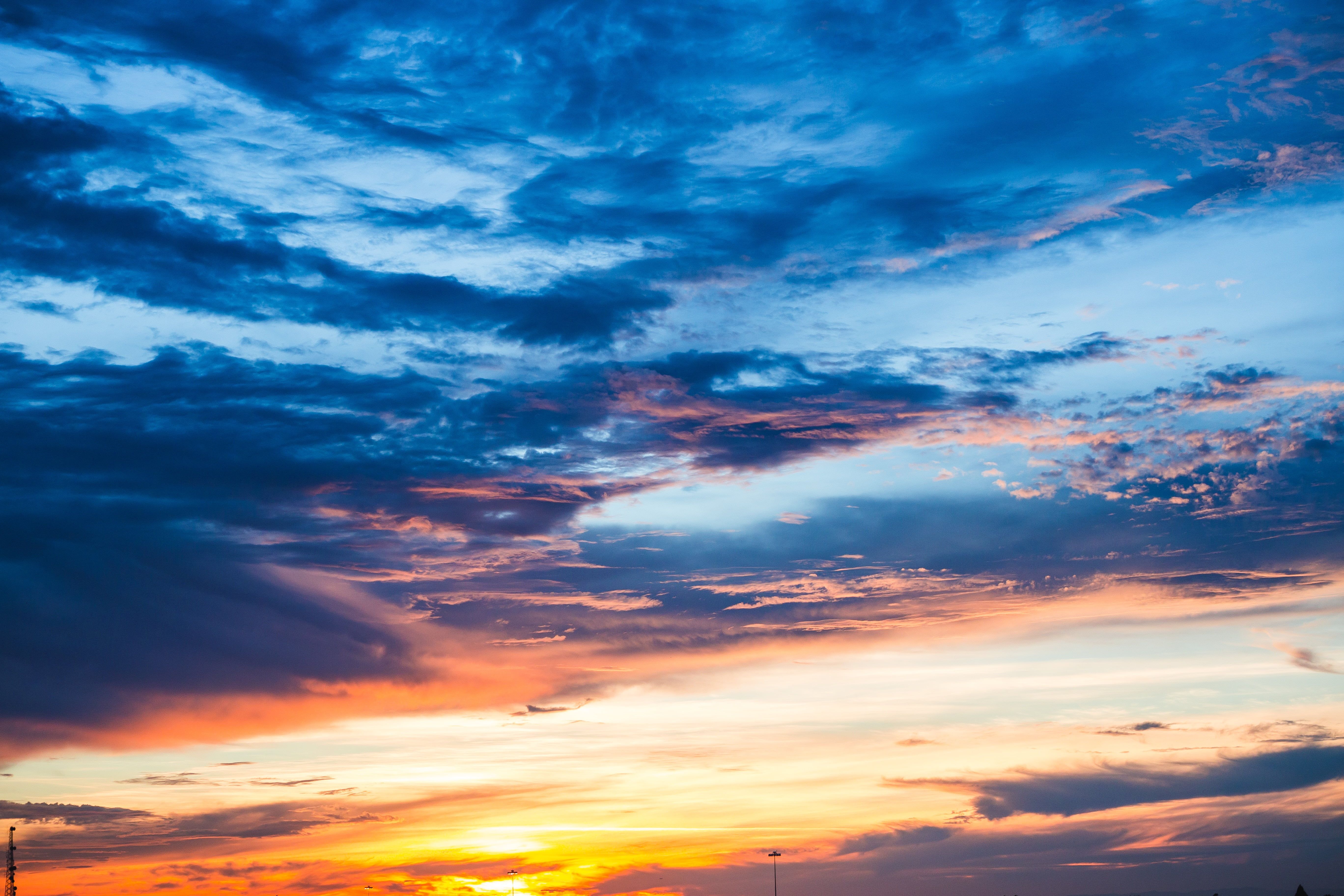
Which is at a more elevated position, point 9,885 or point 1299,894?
point 9,885

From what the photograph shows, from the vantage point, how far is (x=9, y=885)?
511 feet

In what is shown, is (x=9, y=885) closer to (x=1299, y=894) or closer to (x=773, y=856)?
(x=773, y=856)

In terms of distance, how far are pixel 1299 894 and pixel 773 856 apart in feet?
383

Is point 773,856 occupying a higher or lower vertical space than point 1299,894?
higher

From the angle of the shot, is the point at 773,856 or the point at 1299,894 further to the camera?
the point at 1299,894

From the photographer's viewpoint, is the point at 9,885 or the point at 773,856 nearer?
the point at 773,856

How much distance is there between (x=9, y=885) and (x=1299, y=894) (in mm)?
255026

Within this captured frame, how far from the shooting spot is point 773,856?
133 metres

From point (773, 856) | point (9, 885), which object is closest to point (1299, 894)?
point (773, 856)

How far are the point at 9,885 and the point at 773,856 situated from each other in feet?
484

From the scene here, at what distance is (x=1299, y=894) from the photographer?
537 feet
